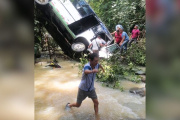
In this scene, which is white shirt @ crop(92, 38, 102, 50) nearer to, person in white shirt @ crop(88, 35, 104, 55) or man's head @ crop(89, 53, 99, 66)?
person in white shirt @ crop(88, 35, 104, 55)

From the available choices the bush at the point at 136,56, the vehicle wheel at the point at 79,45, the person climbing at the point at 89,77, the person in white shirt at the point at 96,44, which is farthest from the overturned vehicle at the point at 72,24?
the person climbing at the point at 89,77

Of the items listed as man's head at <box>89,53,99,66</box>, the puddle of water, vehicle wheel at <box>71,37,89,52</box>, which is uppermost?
vehicle wheel at <box>71,37,89,52</box>

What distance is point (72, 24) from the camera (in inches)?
354

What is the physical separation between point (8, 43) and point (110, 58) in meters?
6.68

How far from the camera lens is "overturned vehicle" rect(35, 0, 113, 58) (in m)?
8.71

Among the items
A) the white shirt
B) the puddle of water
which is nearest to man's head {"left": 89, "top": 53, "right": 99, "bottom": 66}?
the puddle of water

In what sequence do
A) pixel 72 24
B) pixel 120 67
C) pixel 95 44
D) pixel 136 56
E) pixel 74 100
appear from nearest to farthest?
pixel 74 100
pixel 120 67
pixel 95 44
pixel 136 56
pixel 72 24

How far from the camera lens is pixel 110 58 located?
7.72 m

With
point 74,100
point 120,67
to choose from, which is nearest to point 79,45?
point 120,67

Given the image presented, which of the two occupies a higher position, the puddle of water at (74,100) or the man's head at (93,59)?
the man's head at (93,59)

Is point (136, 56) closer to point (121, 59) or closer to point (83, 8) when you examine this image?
point (121, 59)

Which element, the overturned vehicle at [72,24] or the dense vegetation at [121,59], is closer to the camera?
the dense vegetation at [121,59]

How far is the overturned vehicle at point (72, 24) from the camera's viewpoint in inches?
343

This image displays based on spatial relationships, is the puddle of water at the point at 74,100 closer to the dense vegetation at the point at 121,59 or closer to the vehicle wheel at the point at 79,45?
the dense vegetation at the point at 121,59
